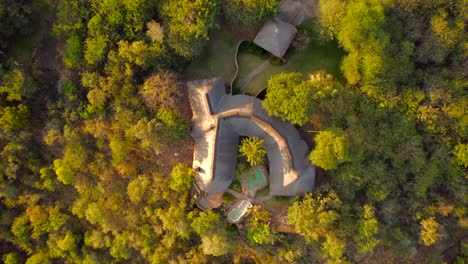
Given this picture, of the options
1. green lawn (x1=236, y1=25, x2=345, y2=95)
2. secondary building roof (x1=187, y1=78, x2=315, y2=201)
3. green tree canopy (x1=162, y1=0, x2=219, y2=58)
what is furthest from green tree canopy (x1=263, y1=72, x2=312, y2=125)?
green tree canopy (x1=162, y1=0, x2=219, y2=58)

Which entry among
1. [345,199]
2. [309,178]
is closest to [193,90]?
[309,178]

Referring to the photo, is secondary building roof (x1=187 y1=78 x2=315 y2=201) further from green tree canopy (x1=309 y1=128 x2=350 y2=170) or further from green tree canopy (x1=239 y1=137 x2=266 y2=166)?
green tree canopy (x1=309 y1=128 x2=350 y2=170)

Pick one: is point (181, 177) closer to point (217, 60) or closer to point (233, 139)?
point (233, 139)

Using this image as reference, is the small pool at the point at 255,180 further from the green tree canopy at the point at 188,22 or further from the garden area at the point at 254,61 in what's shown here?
the green tree canopy at the point at 188,22

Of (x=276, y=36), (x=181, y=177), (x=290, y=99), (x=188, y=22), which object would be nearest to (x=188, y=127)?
(x=181, y=177)

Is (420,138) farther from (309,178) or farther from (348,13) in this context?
(348,13)
